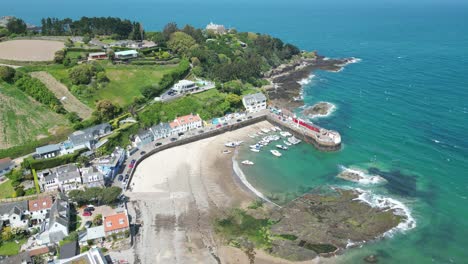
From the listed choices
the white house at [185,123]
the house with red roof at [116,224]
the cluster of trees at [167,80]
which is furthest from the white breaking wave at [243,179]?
the cluster of trees at [167,80]

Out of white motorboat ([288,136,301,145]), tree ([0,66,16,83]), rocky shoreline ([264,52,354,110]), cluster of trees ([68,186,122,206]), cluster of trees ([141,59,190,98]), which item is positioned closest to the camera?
cluster of trees ([68,186,122,206])

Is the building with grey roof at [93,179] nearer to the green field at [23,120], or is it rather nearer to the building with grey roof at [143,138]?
the building with grey roof at [143,138]

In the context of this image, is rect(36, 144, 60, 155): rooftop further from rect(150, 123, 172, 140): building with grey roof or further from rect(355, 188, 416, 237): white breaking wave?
rect(355, 188, 416, 237): white breaking wave

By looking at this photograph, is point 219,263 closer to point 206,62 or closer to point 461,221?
point 461,221

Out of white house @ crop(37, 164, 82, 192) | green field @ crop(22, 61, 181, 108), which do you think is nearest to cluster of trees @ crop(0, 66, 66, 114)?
green field @ crop(22, 61, 181, 108)

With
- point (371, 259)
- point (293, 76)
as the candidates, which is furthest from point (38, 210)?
point (293, 76)

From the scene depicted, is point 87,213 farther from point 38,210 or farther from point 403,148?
point 403,148

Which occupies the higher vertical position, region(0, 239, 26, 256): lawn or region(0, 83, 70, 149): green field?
region(0, 83, 70, 149): green field
